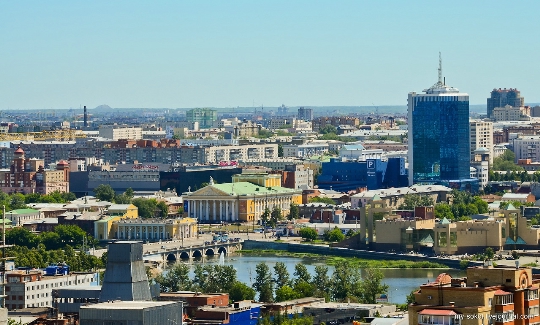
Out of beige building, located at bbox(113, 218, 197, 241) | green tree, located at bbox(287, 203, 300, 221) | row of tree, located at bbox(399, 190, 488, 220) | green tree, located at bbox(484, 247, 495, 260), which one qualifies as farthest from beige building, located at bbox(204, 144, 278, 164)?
green tree, located at bbox(484, 247, 495, 260)

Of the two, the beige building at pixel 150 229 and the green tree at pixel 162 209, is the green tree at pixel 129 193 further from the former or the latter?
the beige building at pixel 150 229

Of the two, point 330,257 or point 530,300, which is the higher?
point 530,300

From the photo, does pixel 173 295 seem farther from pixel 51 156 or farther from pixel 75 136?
pixel 75 136

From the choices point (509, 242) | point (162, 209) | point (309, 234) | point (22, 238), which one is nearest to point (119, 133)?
point (162, 209)

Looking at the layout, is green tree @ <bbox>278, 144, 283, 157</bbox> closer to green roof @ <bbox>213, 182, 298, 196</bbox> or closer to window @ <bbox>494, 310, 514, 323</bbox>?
green roof @ <bbox>213, 182, 298, 196</bbox>

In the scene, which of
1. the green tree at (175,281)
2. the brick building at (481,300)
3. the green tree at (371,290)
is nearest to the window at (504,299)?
the brick building at (481,300)

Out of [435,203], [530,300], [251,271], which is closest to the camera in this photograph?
[530,300]

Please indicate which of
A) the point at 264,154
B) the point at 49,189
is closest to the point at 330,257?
the point at 49,189
